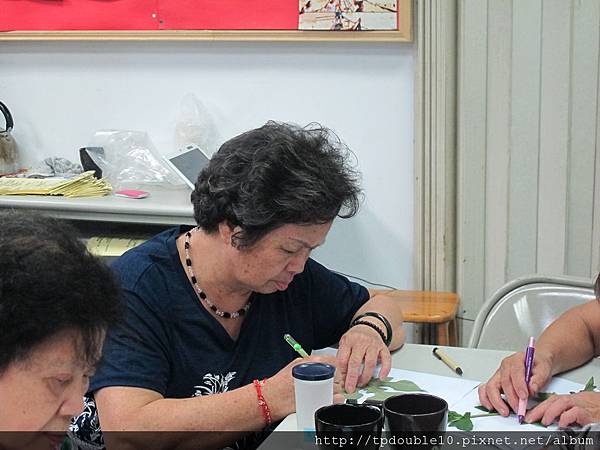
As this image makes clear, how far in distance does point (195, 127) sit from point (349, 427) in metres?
2.09

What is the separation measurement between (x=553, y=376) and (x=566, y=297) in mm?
371

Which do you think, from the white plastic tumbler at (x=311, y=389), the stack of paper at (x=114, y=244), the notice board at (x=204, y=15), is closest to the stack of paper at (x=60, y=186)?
the stack of paper at (x=114, y=244)

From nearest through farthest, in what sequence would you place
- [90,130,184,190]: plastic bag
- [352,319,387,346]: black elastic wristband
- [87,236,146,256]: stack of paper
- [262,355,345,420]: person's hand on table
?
[262,355,345,420]: person's hand on table → [352,319,387,346]: black elastic wristband → [87,236,146,256]: stack of paper → [90,130,184,190]: plastic bag

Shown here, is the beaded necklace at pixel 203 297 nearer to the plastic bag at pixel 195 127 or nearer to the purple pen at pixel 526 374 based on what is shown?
the purple pen at pixel 526 374

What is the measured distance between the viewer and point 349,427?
1.17m

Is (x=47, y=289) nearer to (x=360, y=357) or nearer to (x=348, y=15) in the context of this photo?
(x=360, y=357)

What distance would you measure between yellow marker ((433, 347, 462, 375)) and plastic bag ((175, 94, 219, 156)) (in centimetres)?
155

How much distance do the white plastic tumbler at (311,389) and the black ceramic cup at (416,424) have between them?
0.50ft

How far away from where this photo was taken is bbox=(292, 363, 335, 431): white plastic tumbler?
4.56 feet

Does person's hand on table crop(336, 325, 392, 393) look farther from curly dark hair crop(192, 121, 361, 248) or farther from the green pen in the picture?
curly dark hair crop(192, 121, 361, 248)

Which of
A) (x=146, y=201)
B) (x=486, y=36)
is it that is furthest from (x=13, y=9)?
(x=486, y=36)

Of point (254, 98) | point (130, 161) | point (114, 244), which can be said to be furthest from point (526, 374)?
point (130, 161)

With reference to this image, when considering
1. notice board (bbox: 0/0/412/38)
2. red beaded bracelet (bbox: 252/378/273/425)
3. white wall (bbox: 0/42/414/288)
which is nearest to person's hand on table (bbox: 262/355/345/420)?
red beaded bracelet (bbox: 252/378/273/425)

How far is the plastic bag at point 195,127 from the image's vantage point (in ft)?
10.2
